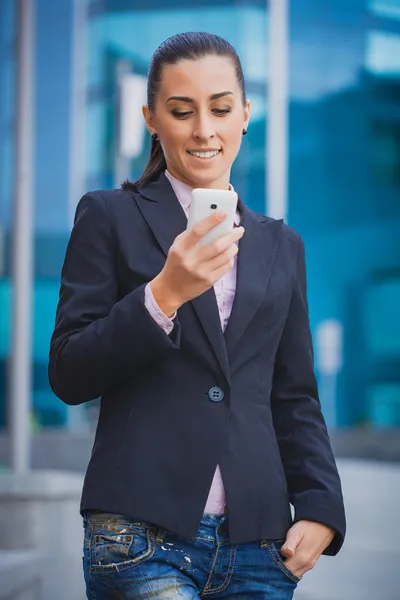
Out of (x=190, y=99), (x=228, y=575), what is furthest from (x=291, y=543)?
(x=190, y=99)

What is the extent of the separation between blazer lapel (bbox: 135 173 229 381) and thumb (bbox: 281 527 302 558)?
27 centimetres

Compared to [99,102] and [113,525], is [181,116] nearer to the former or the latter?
[113,525]

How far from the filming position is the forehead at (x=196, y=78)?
67.0 inches

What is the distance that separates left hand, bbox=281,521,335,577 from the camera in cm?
168

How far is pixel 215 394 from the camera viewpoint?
5.43ft

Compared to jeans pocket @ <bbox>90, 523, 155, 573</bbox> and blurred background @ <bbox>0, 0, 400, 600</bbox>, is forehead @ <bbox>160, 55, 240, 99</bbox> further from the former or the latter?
blurred background @ <bbox>0, 0, 400, 600</bbox>

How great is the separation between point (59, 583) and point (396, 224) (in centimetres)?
974

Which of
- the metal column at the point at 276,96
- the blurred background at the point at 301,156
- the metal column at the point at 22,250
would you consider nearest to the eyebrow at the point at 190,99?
the metal column at the point at 22,250

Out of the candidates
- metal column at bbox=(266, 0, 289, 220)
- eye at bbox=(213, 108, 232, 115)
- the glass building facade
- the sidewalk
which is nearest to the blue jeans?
eye at bbox=(213, 108, 232, 115)

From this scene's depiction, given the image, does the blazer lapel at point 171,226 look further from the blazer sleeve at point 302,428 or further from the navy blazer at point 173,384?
the blazer sleeve at point 302,428

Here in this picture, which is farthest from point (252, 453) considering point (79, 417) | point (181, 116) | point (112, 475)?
point (79, 417)

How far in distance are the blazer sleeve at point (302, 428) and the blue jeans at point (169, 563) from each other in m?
0.13

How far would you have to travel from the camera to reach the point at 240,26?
11594mm

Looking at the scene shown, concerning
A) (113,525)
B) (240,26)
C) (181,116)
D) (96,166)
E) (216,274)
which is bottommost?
(113,525)
